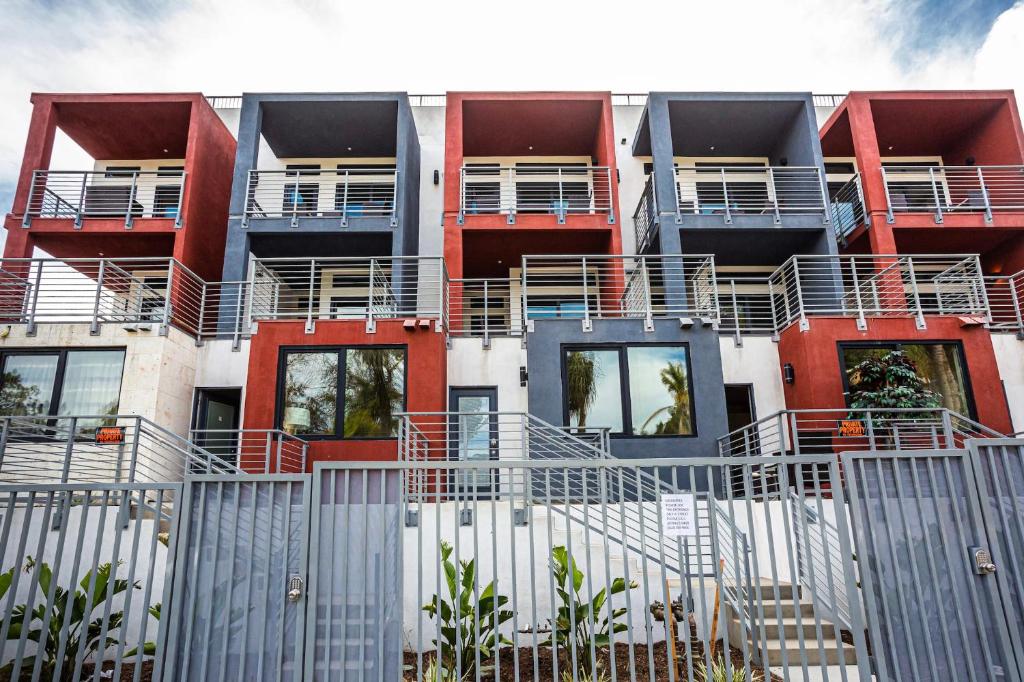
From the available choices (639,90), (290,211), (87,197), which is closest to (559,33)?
(639,90)

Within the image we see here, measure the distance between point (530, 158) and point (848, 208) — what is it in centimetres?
978

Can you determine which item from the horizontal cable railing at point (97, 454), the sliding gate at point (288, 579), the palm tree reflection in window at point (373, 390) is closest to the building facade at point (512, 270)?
the palm tree reflection in window at point (373, 390)

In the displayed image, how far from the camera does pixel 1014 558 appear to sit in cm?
421

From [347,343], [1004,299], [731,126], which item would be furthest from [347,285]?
[1004,299]

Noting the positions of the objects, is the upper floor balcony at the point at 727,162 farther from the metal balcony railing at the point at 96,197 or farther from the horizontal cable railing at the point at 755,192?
the metal balcony railing at the point at 96,197

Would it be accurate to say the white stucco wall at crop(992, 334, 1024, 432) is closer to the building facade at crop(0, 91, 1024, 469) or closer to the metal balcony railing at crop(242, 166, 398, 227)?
the building facade at crop(0, 91, 1024, 469)

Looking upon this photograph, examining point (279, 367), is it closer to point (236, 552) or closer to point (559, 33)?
point (236, 552)

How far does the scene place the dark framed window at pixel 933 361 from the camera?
12.5m

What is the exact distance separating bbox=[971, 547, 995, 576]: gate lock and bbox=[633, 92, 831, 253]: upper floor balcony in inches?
486

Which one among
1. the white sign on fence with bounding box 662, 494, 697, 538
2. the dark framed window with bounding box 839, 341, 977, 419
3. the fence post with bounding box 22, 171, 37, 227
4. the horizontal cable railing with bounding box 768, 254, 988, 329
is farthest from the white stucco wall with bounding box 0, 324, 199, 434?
the dark framed window with bounding box 839, 341, 977, 419

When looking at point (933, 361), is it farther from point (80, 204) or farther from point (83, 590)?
point (80, 204)

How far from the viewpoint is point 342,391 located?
1230 cm

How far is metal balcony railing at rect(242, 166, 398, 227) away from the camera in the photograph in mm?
16422

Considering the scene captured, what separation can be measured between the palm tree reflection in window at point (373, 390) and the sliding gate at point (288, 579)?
7.88 metres
